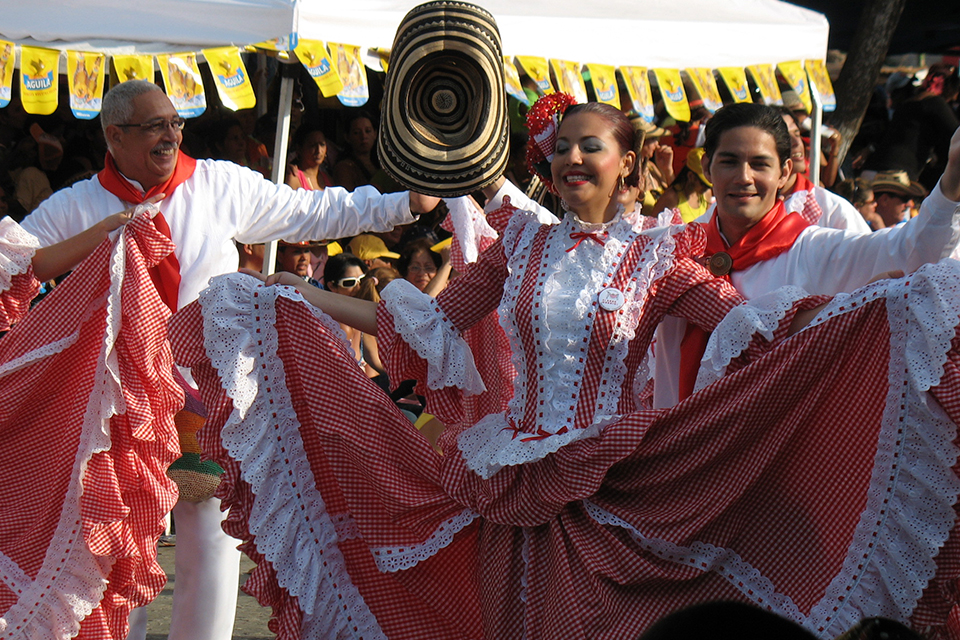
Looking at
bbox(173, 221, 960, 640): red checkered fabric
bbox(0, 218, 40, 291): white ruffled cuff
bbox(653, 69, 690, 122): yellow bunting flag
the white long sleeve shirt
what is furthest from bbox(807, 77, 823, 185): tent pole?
bbox(0, 218, 40, 291): white ruffled cuff

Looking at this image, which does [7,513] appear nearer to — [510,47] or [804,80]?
[510,47]

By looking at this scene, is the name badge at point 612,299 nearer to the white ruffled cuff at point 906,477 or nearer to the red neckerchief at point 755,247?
the red neckerchief at point 755,247

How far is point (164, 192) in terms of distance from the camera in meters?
3.56

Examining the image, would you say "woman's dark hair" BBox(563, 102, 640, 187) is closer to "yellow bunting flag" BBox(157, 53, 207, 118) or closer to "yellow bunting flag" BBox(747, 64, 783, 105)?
"yellow bunting flag" BBox(157, 53, 207, 118)

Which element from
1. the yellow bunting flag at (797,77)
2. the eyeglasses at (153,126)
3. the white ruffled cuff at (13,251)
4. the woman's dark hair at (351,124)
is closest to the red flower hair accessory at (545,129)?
the eyeglasses at (153,126)

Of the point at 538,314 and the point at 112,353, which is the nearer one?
the point at 538,314

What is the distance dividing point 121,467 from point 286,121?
2944 mm

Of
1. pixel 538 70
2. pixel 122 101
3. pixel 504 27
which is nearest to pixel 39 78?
pixel 122 101

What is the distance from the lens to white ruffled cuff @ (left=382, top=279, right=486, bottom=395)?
2.82 m

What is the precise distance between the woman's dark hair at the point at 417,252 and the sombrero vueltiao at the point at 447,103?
2.96 metres

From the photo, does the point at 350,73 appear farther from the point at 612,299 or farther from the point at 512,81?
the point at 612,299

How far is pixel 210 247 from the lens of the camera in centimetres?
360

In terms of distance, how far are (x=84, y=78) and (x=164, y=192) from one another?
86.7 inches

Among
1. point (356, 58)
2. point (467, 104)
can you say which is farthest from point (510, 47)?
point (467, 104)
